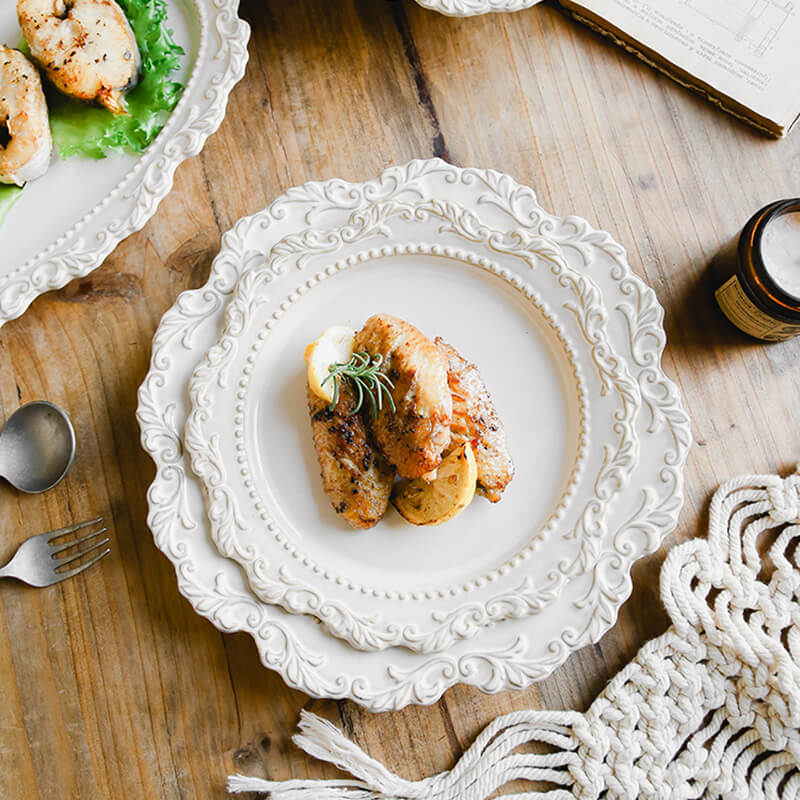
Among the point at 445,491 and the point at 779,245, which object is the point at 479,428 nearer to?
the point at 445,491

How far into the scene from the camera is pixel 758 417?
1505 millimetres

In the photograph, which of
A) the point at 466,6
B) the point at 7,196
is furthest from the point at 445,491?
the point at 7,196

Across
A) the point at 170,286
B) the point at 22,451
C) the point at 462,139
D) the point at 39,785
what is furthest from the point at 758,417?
the point at 39,785

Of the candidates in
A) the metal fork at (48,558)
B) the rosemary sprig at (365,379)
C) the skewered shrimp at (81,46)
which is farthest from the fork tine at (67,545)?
the skewered shrimp at (81,46)

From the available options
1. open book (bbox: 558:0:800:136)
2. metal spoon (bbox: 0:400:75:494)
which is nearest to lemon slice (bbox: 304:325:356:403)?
metal spoon (bbox: 0:400:75:494)

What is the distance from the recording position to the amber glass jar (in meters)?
1.34

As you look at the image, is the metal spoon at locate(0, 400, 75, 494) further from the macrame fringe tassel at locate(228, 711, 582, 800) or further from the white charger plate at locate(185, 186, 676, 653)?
the macrame fringe tassel at locate(228, 711, 582, 800)

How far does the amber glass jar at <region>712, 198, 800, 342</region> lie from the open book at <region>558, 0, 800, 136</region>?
0.30m

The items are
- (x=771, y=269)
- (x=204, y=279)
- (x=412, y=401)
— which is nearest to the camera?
(x=412, y=401)

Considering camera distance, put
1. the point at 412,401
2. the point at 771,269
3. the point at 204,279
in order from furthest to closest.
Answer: the point at 204,279 < the point at 771,269 < the point at 412,401

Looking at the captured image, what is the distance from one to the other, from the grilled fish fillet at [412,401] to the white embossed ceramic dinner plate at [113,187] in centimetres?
52

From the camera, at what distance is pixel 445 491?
4.23ft

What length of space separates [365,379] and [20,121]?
799 mm

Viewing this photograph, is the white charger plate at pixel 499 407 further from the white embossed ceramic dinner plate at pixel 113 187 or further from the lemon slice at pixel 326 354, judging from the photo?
the white embossed ceramic dinner plate at pixel 113 187
